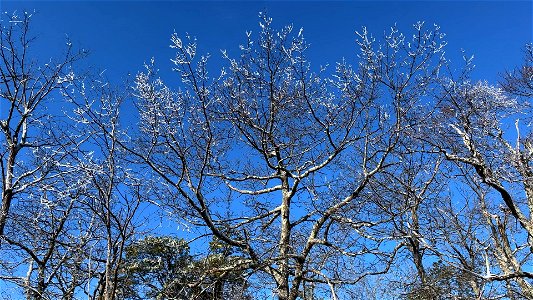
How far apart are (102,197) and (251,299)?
2.90 meters

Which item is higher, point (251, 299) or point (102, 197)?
point (102, 197)

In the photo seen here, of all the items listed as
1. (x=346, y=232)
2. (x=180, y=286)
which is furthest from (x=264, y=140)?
(x=180, y=286)

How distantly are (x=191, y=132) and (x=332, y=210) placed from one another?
8.87 feet

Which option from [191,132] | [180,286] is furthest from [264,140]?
[180,286]

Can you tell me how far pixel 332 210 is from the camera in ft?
23.2

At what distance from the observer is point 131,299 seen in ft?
25.2

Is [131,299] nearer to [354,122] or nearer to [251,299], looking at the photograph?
[251,299]

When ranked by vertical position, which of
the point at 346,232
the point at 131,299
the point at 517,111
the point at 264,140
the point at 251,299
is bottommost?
the point at 251,299

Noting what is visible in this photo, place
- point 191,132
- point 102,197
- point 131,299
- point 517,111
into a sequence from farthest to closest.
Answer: point 517,111, point 131,299, point 191,132, point 102,197

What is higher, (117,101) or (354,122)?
(354,122)

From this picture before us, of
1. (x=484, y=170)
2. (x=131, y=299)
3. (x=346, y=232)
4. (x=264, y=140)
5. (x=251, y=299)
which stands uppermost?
(x=264, y=140)

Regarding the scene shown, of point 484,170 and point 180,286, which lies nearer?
point 180,286

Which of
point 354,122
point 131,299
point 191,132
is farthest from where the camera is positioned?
point 131,299

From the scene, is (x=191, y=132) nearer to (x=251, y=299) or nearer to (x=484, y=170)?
(x=251, y=299)
